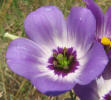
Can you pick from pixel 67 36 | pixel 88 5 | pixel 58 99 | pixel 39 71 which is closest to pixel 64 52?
pixel 67 36

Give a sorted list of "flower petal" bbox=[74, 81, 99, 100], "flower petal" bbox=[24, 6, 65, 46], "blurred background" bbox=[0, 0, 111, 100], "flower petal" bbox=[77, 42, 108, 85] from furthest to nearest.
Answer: "blurred background" bbox=[0, 0, 111, 100] < "flower petal" bbox=[24, 6, 65, 46] < "flower petal" bbox=[74, 81, 99, 100] < "flower petal" bbox=[77, 42, 108, 85]

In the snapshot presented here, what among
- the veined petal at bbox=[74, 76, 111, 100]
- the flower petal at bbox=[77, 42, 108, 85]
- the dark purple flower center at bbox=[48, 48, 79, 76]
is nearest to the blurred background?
the dark purple flower center at bbox=[48, 48, 79, 76]

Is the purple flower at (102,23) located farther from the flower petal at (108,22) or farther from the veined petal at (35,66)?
the veined petal at (35,66)

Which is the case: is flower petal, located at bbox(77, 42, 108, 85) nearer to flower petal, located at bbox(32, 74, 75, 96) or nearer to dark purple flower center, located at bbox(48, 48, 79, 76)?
flower petal, located at bbox(32, 74, 75, 96)

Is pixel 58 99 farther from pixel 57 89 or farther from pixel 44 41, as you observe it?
pixel 57 89

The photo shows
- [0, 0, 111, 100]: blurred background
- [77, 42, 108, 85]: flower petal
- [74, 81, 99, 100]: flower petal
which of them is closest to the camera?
[77, 42, 108, 85]: flower petal

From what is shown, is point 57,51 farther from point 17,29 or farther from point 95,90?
point 17,29

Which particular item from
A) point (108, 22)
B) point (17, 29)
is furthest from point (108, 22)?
point (17, 29)
